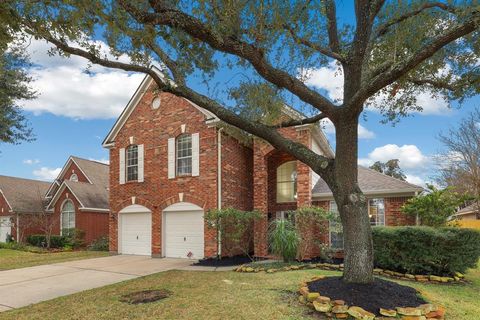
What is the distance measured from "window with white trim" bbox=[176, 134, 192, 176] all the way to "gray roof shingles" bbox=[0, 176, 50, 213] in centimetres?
1510

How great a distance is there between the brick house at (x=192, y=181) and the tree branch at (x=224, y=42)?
7.55 m

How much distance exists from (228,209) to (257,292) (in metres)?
6.00

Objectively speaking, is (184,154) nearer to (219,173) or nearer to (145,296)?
(219,173)

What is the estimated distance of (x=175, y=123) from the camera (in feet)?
53.9

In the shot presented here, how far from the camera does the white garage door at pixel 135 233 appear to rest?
16984mm

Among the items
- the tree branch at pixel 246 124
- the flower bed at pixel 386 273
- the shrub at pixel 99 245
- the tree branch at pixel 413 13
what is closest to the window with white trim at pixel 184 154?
the flower bed at pixel 386 273

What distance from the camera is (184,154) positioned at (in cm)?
1620

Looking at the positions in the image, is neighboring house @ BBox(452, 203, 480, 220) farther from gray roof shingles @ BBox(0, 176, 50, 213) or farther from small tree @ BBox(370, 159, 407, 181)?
gray roof shingles @ BBox(0, 176, 50, 213)

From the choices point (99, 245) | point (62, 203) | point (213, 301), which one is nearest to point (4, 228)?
point (62, 203)

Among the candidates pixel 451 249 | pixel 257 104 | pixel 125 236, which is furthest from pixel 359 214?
pixel 125 236

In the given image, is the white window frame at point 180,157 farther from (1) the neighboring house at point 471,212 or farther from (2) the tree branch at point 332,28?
(1) the neighboring house at point 471,212

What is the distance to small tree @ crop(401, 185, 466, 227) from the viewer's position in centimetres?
1167

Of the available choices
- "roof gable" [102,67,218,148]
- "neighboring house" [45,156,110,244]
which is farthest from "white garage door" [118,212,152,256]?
"neighboring house" [45,156,110,244]

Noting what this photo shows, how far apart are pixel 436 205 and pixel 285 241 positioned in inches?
192
